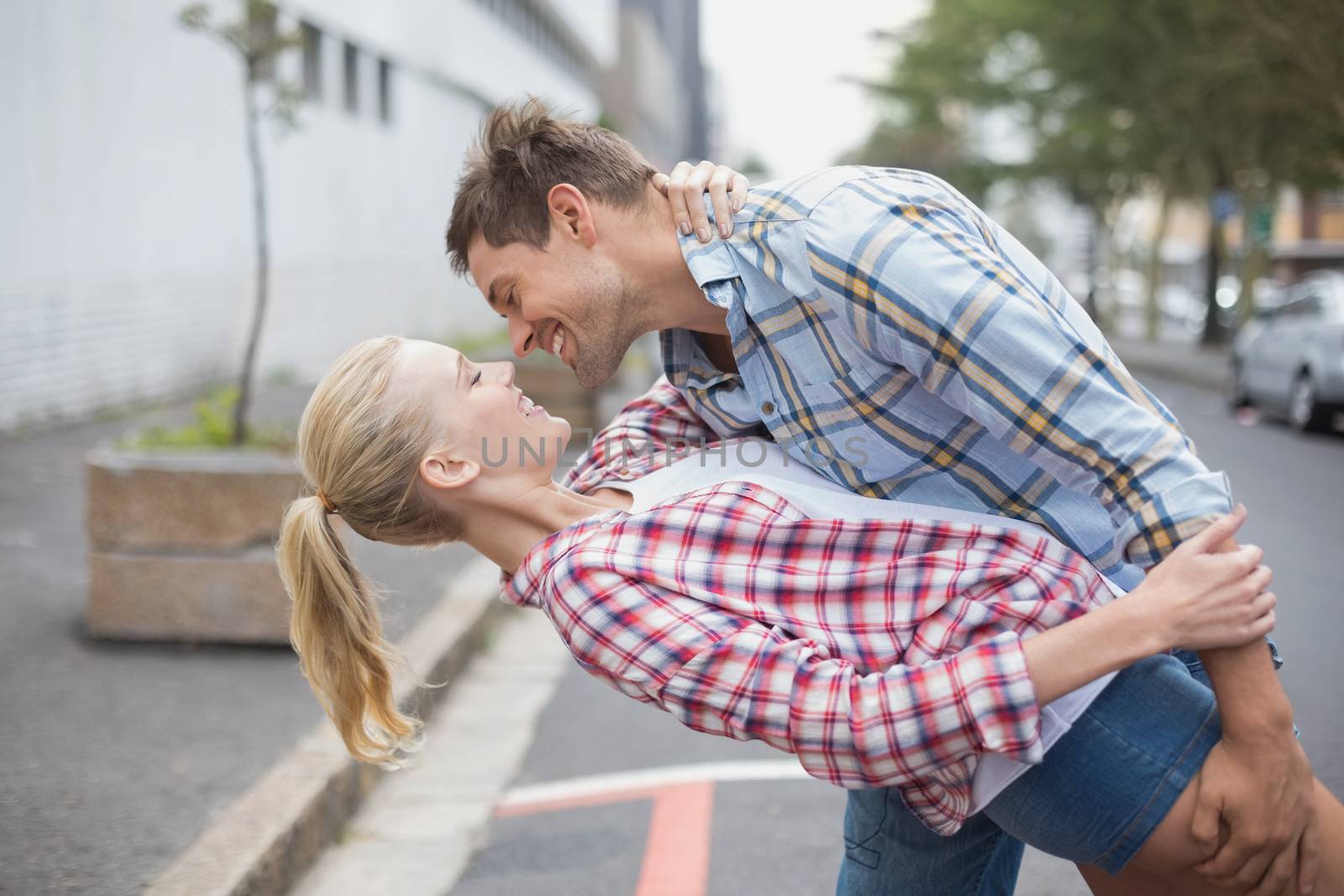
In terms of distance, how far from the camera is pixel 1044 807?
6.31 feet

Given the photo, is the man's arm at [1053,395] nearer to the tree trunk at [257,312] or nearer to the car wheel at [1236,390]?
the tree trunk at [257,312]

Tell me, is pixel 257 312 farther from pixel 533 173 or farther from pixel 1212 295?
pixel 1212 295

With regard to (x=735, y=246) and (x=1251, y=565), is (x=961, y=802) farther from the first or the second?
(x=735, y=246)

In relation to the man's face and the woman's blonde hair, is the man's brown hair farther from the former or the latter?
the woman's blonde hair

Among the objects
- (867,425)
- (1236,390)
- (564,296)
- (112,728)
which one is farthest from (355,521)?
(1236,390)

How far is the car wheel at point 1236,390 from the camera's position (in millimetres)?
17016

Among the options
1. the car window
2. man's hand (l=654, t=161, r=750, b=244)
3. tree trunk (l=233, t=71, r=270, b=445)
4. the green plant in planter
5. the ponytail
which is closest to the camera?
man's hand (l=654, t=161, r=750, b=244)

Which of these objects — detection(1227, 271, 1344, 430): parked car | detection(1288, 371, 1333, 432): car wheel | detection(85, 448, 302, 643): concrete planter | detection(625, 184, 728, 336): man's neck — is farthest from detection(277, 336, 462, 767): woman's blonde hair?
detection(1288, 371, 1333, 432): car wheel

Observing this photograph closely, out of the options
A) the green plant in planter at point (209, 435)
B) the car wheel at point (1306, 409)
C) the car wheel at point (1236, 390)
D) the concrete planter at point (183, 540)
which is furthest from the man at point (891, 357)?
the car wheel at point (1236, 390)

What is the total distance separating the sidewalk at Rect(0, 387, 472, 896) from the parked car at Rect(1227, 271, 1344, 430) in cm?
1070

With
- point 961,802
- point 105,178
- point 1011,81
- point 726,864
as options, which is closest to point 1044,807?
point 961,802

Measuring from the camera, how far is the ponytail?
7.75 ft

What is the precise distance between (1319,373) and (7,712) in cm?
1312

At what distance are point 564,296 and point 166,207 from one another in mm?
12430
